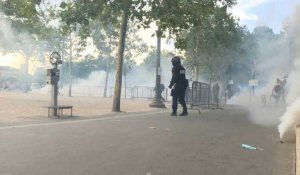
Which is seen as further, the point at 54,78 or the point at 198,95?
the point at 198,95

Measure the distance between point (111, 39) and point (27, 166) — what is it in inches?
1639

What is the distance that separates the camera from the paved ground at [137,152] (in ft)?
18.4

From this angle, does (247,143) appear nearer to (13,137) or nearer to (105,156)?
(105,156)

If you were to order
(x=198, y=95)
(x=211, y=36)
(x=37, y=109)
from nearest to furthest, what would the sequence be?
1. (x=37, y=109)
2. (x=198, y=95)
3. (x=211, y=36)

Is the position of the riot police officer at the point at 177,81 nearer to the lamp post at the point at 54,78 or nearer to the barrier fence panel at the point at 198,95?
the lamp post at the point at 54,78

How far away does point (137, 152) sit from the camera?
7008 mm

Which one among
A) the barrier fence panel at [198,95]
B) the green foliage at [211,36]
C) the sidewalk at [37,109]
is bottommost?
the sidewalk at [37,109]

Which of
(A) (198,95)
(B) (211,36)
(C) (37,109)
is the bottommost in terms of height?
(C) (37,109)

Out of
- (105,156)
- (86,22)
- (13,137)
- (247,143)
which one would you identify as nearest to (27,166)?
(105,156)

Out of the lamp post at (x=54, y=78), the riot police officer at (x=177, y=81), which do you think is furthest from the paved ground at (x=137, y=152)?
the riot police officer at (x=177, y=81)

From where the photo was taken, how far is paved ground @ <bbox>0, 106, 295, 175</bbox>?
221 inches

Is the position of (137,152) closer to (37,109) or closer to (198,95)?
(37,109)

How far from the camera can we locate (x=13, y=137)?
341 inches

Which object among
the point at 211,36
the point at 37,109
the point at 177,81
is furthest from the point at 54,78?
the point at 211,36
